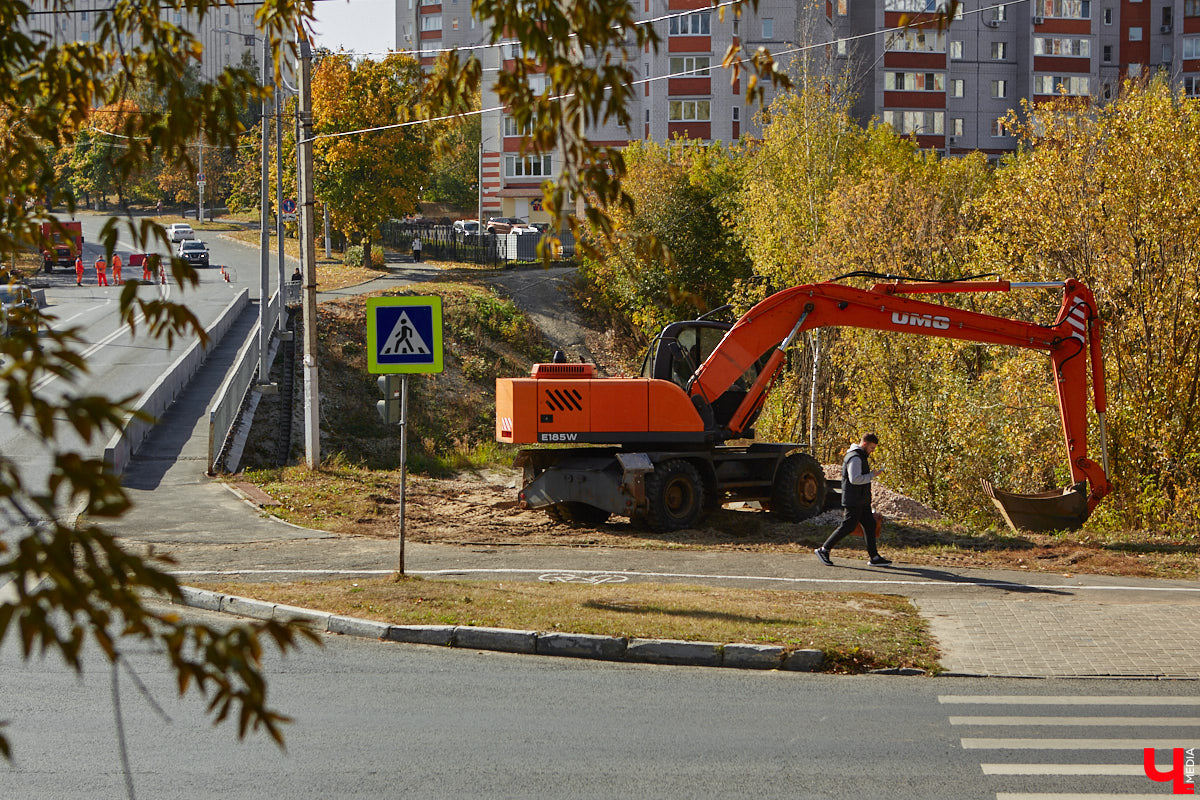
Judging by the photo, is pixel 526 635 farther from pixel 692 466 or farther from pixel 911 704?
pixel 692 466

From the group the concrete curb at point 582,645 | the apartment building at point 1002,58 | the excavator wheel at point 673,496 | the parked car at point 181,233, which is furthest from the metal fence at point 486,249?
the concrete curb at point 582,645

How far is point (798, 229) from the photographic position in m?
37.2

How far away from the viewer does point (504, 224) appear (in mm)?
82812

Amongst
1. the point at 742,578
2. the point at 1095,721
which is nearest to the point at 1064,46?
the point at 742,578

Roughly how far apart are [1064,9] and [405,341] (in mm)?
75309

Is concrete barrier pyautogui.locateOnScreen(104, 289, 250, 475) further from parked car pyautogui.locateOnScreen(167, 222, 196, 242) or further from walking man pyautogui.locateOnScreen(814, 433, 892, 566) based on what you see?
parked car pyautogui.locateOnScreen(167, 222, 196, 242)

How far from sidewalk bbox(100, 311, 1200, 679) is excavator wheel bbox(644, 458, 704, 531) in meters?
1.72

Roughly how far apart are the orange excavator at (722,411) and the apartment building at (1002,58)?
59.8 meters

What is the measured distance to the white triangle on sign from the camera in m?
13.9

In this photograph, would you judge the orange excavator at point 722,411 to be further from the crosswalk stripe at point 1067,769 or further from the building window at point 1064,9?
the building window at point 1064,9

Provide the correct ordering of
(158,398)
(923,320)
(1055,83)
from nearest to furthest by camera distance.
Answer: (923,320), (158,398), (1055,83)

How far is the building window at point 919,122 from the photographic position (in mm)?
75562

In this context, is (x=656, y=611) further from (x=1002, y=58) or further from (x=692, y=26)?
(x=1002, y=58)

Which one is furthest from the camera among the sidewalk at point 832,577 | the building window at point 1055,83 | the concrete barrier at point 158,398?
the building window at point 1055,83
